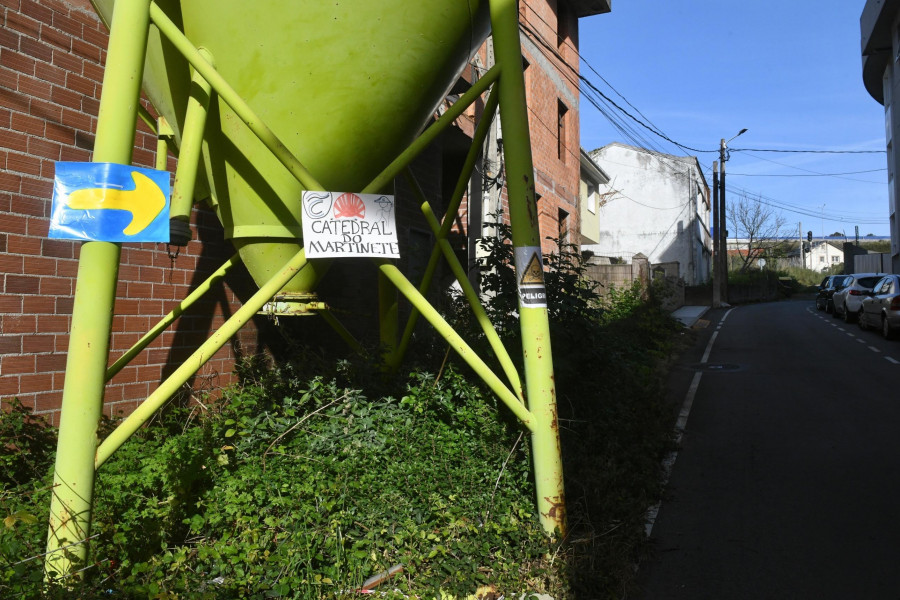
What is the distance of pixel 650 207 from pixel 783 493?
3312 centimetres

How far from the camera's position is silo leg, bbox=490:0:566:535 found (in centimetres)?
378

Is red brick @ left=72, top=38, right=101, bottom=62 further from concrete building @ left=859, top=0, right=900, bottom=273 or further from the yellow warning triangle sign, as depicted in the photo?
concrete building @ left=859, top=0, right=900, bottom=273

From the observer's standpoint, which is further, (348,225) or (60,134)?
(60,134)

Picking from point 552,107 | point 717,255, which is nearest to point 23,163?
point 552,107

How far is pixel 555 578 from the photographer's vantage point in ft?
11.2

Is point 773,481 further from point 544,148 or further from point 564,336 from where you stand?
point 544,148

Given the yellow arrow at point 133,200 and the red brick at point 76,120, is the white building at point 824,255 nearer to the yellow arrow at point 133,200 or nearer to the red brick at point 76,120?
the red brick at point 76,120

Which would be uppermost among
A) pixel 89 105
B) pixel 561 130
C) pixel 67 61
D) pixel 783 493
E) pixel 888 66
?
pixel 888 66

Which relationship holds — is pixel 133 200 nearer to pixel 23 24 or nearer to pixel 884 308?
pixel 23 24

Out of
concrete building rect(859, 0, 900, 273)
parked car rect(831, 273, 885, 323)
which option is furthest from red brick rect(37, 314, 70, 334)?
concrete building rect(859, 0, 900, 273)

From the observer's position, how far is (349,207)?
3.67m

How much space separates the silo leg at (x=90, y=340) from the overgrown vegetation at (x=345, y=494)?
0.14 m

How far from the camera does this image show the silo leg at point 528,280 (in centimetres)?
378

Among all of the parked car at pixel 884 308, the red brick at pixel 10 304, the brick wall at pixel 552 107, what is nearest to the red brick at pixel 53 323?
the red brick at pixel 10 304
